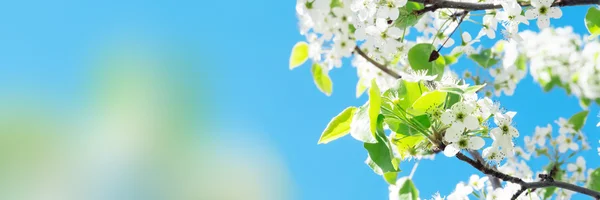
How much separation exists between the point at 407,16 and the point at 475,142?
0.67 m

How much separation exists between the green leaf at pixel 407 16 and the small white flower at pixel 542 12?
14.2 inches

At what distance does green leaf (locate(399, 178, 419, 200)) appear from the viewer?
245 cm

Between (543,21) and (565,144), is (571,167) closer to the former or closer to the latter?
(565,144)

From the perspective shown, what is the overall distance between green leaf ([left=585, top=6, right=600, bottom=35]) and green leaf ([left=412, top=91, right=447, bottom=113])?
820 millimetres

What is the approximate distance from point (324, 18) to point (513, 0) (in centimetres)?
98

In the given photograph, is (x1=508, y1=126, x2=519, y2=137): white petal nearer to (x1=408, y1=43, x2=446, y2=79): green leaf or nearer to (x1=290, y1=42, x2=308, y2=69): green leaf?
(x1=408, y1=43, x2=446, y2=79): green leaf

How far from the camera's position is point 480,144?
1.83 m

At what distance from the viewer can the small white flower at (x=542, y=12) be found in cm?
213

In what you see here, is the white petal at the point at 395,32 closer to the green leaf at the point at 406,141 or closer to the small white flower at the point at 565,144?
the green leaf at the point at 406,141

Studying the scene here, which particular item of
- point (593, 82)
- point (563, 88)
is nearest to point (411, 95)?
point (593, 82)

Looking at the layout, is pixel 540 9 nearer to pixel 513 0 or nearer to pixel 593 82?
pixel 513 0

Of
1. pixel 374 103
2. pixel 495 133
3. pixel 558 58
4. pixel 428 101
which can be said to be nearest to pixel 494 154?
pixel 495 133

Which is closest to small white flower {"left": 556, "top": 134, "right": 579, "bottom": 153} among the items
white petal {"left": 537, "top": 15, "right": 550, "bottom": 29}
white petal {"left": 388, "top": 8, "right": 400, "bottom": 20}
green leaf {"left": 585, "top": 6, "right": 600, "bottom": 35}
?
green leaf {"left": 585, "top": 6, "right": 600, "bottom": 35}

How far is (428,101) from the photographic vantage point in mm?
1741
